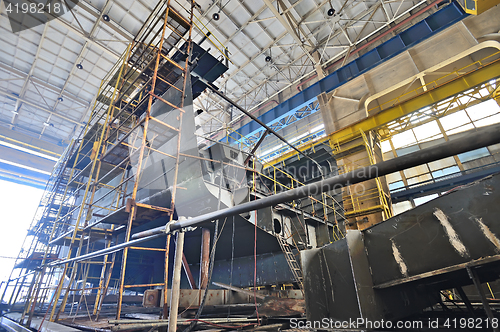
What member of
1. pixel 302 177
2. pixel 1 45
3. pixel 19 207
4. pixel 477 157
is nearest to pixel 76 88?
pixel 1 45

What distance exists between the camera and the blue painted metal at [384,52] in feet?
35.6

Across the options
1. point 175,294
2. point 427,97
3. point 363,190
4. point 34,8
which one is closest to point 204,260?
point 175,294

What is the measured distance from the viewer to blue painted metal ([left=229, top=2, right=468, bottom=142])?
1085cm

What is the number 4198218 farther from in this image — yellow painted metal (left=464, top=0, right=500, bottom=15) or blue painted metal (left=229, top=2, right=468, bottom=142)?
yellow painted metal (left=464, top=0, right=500, bottom=15)

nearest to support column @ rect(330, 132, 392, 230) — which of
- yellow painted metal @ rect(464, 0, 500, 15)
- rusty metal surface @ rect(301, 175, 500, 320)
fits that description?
yellow painted metal @ rect(464, 0, 500, 15)

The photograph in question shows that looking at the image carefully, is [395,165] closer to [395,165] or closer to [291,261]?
[395,165]

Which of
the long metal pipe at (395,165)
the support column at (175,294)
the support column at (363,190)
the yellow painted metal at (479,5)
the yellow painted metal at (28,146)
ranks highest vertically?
the yellow painted metal at (28,146)

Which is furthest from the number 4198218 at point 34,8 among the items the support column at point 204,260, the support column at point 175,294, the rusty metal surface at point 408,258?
the rusty metal surface at point 408,258

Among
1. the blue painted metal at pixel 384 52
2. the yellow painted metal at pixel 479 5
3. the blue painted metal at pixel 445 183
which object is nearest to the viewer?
the yellow painted metal at pixel 479 5

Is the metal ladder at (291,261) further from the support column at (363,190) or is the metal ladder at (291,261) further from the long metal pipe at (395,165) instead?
the long metal pipe at (395,165)

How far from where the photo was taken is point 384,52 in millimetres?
12180

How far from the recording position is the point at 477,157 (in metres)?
11.9

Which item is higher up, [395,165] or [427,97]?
[427,97]

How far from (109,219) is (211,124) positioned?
16572 millimetres
